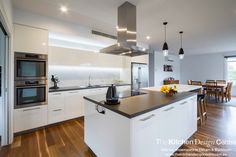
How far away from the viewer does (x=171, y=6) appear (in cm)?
241

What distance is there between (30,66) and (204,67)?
31.5 feet

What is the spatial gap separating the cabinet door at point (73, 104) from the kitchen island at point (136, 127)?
1.38 meters

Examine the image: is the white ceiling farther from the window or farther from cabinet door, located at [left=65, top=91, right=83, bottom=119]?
the window

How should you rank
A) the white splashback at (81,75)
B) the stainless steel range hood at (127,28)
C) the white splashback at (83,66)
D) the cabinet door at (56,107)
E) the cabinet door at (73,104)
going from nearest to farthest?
the stainless steel range hood at (127,28) < the cabinet door at (56,107) < the cabinet door at (73,104) < the white splashback at (83,66) < the white splashback at (81,75)

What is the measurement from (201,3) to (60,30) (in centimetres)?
330

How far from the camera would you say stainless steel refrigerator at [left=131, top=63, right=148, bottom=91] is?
481 cm

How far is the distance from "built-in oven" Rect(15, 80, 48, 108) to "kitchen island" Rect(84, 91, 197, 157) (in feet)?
4.77

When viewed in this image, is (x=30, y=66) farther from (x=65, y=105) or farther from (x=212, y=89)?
(x=212, y=89)

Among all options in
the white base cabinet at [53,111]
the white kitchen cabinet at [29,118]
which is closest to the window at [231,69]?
the white base cabinet at [53,111]

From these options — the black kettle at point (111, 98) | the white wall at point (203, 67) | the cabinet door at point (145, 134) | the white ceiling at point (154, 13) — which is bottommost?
the cabinet door at point (145, 134)

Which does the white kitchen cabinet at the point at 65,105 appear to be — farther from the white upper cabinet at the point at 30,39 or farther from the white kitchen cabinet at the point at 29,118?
the white upper cabinet at the point at 30,39

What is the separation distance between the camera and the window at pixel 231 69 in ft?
23.0

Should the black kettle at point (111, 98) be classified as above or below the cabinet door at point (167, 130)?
above

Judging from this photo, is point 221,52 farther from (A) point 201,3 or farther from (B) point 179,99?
(B) point 179,99
